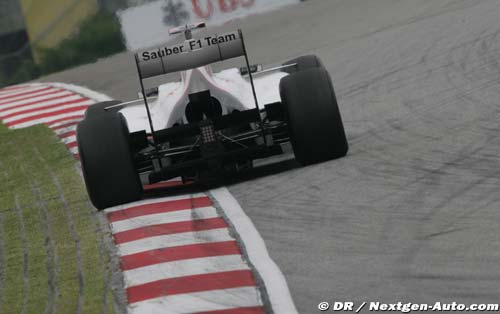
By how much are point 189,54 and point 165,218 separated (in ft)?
5.60

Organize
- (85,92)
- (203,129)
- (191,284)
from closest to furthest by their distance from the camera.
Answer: (191,284), (203,129), (85,92)

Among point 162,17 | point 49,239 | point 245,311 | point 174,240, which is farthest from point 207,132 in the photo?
point 162,17

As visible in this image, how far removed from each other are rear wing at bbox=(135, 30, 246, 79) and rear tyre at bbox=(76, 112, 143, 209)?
63 cm

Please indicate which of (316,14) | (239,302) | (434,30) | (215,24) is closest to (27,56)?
(215,24)

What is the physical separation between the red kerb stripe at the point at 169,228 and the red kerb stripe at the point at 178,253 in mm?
571

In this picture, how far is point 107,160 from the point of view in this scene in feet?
39.7

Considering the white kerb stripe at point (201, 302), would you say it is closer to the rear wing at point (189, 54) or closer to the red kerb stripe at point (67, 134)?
the rear wing at point (189, 54)

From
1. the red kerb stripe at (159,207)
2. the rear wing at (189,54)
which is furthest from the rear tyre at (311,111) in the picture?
the red kerb stripe at (159,207)

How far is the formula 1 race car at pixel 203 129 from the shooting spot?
12.0 metres

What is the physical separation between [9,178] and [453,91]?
564 centimetres

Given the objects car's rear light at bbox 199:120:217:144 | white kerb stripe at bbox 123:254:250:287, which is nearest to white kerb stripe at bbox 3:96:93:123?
car's rear light at bbox 199:120:217:144

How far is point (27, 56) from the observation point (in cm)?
2489

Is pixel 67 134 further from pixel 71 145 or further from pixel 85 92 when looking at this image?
pixel 85 92

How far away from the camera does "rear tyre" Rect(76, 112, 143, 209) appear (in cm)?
1209
